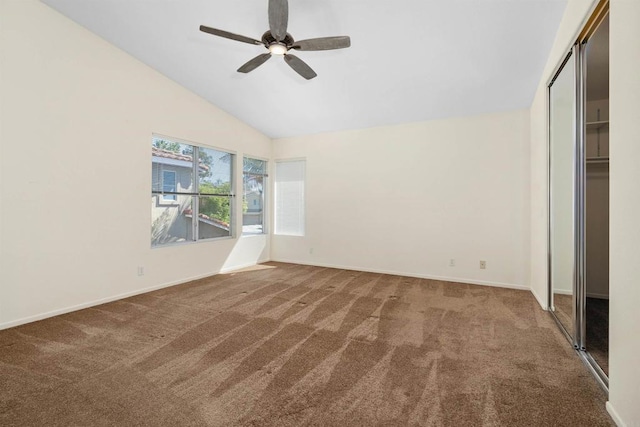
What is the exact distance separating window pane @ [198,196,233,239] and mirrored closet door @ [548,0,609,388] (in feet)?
15.7

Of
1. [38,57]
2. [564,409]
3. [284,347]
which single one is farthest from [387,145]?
[38,57]

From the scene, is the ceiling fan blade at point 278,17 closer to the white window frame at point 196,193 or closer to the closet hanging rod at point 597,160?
the white window frame at point 196,193

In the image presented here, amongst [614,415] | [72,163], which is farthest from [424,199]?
[72,163]

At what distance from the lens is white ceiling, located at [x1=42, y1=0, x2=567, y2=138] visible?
271 cm

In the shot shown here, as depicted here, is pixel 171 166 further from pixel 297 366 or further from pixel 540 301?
pixel 540 301

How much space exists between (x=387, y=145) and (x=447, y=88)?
1.45 m

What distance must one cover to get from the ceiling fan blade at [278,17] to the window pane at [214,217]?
10.6 feet

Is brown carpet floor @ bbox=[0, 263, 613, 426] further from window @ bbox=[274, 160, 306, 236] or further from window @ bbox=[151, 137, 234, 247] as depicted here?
window @ bbox=[274, 160, 306, 236]

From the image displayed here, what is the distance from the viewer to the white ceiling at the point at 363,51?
2.71 m

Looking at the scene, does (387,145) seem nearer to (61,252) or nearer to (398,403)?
(398,403)

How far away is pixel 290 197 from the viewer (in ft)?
20.5

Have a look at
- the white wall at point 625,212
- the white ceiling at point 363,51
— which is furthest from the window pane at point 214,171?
the white wall at point 625,212

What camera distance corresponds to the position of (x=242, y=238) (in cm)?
569

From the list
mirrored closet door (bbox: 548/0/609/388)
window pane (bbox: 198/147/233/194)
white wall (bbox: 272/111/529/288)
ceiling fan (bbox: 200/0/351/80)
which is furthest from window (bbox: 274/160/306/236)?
mirrored closet door (bbox: 548/0/609/388)
